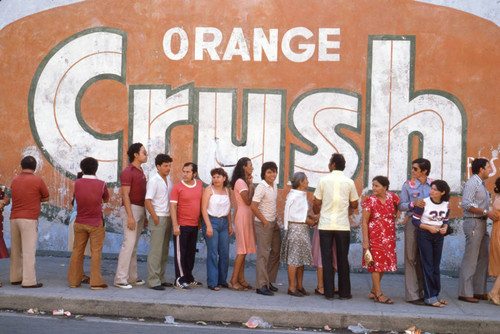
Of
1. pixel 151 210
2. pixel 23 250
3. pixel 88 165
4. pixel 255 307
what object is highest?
pixel 88 165

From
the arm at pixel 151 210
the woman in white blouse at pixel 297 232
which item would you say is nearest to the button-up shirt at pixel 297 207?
the woman in white blouse at pixel 297 232

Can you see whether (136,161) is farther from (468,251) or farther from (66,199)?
(468,251)

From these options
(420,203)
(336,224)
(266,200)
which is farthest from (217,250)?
(420,203)

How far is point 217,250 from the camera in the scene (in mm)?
8609

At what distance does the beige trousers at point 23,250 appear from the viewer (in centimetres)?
815

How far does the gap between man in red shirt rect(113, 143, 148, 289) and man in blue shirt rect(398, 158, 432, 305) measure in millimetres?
3521

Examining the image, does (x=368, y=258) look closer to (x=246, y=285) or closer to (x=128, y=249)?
(x=246, y=285)

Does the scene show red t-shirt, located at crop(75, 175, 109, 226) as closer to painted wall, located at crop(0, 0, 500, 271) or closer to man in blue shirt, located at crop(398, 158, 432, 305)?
painted wall, located at crop(0, 0, 500, 271)

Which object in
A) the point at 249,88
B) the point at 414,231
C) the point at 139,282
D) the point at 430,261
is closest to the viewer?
the point at 430,261

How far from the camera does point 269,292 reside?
818 cm

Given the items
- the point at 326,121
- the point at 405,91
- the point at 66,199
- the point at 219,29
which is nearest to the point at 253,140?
the point at 326,121

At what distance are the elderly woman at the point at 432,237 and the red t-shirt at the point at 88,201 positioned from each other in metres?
4.19

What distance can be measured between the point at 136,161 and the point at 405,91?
4.65m

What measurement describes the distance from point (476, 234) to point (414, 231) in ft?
2.91
